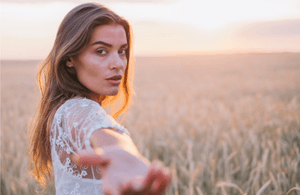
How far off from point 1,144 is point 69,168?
8.47 feet

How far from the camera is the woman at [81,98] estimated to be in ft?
2.05

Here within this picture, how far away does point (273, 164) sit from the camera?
2.09m

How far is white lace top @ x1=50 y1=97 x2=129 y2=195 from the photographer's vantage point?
67 cm

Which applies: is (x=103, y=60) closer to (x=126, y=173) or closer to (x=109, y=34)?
(x=109, y=34)

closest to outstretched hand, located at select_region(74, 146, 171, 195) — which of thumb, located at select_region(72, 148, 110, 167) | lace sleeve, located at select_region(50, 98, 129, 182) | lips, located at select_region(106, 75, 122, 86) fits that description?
thumb, located at select_region(72, 148, 110, 167)

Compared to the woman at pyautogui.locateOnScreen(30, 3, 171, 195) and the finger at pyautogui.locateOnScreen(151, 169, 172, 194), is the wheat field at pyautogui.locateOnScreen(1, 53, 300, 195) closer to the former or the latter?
the woman at pyautogui.locateOnScreen(30, 3, 171, 195)

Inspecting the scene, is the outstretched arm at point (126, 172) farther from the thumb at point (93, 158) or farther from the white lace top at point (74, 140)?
the white lace top at point (74, 140)

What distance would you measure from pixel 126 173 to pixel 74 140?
1.13 ft

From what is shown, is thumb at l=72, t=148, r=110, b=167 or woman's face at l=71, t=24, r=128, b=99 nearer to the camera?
thumb at l=72, t=148, r=110, b=167

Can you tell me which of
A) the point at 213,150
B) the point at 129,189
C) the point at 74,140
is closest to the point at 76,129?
the point at 74,140

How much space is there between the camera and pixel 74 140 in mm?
705

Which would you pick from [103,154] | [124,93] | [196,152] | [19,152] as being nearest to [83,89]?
[124,93]

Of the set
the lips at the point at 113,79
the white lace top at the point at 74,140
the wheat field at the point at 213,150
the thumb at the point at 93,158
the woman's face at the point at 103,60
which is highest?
the woman's face at the point at 103,60

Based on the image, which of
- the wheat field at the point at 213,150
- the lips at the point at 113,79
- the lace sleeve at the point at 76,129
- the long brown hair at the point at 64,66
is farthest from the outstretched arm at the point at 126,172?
the wheat field at the point at 213,150
